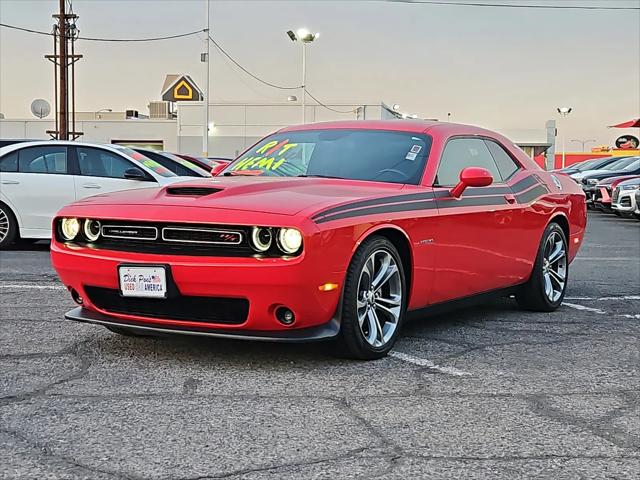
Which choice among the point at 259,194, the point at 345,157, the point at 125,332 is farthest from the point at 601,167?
the point at 259,194

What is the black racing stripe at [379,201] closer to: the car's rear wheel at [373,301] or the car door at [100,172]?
the car's rear wheel at [373,301]

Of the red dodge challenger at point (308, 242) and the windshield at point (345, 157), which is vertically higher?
the windshield at point (345, 157)

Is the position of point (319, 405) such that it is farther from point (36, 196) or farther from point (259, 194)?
point (36, 196)

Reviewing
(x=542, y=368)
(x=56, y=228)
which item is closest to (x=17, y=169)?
(x=56, y=228)

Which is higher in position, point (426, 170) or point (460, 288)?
point (426, 170)

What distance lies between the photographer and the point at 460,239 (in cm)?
571

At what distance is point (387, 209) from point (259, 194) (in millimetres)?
699

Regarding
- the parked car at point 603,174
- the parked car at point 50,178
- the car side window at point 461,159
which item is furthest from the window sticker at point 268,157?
the parked car at point 603,174

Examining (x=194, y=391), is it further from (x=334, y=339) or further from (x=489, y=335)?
(x=489, y=335)

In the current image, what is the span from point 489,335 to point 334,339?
1.51 m

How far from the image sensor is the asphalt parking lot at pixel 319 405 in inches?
130

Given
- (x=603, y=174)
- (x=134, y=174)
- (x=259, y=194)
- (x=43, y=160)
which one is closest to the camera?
(x=259, y=194)

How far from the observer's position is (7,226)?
10977mm

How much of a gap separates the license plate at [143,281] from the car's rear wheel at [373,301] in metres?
0.91
